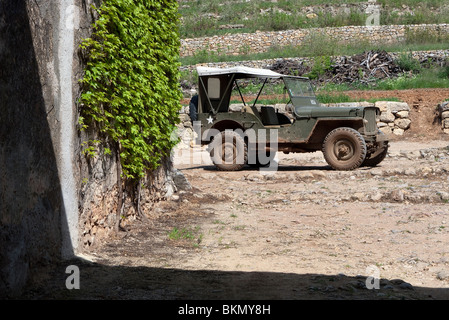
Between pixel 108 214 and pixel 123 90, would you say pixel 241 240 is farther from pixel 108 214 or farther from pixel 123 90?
pixel 123 90

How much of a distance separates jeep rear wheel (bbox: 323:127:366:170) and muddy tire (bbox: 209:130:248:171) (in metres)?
1.64

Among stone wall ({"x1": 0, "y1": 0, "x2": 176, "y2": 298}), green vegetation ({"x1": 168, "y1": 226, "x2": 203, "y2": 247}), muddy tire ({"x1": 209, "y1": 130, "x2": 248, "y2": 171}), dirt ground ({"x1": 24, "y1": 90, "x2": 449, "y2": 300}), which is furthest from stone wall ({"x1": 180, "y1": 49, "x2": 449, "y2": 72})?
stone wall ({"x1": 0, "y1": 0, "x2": 176, "y2": 298})

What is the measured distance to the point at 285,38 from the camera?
90.3 ft

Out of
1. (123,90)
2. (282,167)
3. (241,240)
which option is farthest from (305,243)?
(282,167)

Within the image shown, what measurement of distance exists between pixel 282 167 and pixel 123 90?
710 centimetres

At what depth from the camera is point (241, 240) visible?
5027 mm

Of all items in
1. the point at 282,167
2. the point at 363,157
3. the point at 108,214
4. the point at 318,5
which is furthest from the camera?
the point at 318,5

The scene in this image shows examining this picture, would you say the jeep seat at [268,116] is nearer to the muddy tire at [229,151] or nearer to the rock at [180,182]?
the muddy tire at [229,151]

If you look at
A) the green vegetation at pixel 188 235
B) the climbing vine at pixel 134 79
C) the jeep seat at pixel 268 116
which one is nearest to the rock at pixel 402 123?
the jeep seat at pixel 268 116

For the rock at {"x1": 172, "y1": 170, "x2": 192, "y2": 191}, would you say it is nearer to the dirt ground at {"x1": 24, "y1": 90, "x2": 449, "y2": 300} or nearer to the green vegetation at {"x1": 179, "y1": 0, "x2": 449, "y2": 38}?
the dirt ground at {"x1": 24, "y1": 90, "x2": 449, "y2": 300}

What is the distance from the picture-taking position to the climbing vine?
4340 mm

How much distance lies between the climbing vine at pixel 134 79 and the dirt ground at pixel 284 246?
0.84 metres

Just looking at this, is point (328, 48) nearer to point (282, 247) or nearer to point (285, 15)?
point (285, 15)

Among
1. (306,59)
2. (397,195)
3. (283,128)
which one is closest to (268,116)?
(283,128)
